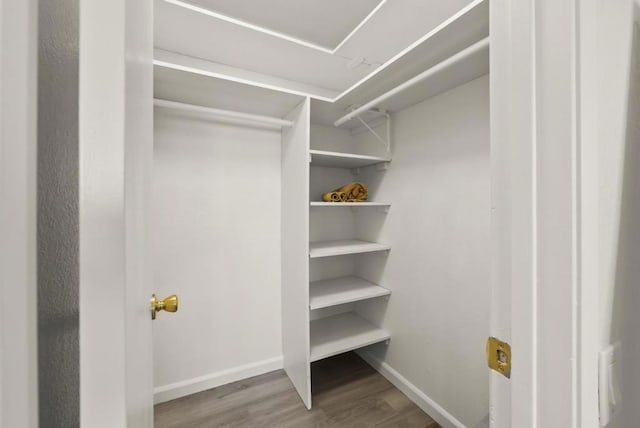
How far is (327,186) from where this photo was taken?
2.08m

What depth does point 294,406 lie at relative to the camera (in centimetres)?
157

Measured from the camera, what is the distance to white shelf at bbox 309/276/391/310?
1638 mm

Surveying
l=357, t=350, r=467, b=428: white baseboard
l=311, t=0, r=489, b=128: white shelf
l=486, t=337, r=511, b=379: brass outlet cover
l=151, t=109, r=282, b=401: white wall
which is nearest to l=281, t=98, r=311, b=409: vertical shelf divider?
l=151, t=109, r=282, b=401: white wall

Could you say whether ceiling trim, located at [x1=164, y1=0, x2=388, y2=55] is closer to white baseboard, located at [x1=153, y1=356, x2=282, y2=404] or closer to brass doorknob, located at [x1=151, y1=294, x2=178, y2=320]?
brass doorknob, located at [x1=151, y1=294, x2=178, y2=320]

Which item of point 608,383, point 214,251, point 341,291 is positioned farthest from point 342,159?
point 608,383

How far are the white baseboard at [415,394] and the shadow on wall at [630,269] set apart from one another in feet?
3.50

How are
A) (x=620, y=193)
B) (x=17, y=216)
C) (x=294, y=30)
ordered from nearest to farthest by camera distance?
(x=17, y=216), (x=620, y=193), (x=294, y=30)

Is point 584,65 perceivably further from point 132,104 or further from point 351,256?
point 351,256

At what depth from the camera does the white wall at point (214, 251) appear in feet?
5.24

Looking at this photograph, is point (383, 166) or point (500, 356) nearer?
point (500, 356)

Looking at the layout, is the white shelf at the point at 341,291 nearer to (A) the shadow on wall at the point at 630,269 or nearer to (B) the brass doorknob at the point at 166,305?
(B) the brass doorknob at the point at 166,305

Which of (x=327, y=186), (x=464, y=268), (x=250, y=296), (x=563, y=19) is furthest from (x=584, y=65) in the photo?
(x=250, y=296)

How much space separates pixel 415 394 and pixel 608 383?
141cm

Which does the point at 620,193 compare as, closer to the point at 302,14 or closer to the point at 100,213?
the point at 100,213
